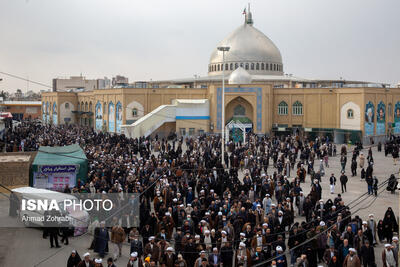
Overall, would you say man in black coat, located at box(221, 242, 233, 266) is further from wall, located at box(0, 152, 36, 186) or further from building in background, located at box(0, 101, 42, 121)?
building in background, located at box(0, 101, 42, 121)

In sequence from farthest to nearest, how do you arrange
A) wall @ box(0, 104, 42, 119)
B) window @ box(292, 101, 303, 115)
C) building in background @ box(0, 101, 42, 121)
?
wall @ box(0, 104, 42, 119)
building in background @ box(0, 101, 42, 121)
window @ box(292, 101, 303, 115)

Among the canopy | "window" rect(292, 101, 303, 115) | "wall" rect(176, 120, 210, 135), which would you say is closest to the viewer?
the canopy

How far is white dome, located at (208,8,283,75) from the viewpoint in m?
48.7

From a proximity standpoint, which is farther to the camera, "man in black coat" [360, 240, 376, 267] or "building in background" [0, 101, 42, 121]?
"building in background" [0, 101, 42, 121]

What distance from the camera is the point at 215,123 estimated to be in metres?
39.5

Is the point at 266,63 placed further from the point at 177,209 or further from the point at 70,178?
the point at 177,209

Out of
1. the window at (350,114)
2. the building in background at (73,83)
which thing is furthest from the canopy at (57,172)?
the building in background at (73,83)

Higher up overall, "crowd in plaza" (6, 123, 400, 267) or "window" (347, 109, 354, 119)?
"window" (347, 109, 354, 119)

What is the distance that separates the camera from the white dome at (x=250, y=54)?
160 ft

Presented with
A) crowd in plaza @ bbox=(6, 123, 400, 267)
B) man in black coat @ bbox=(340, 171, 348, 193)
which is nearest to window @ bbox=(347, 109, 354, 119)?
man in black coat @ bbox=(340, 171, 348, 193)

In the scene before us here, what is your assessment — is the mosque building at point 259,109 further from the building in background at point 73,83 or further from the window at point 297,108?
the building in background at point 73,83

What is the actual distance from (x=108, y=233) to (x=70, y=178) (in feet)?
22.1

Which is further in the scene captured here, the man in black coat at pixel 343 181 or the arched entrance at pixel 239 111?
the arched entrance at pixel 239 111

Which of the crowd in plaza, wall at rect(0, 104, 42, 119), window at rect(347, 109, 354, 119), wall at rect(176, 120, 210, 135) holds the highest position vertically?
wall at rect(0, 104, 42, 119)
